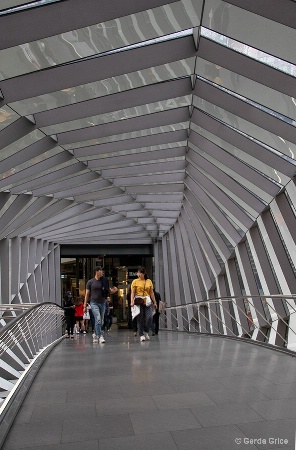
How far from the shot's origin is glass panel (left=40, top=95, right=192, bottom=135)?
10094mm

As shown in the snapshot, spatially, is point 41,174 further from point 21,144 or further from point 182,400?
point 182,400

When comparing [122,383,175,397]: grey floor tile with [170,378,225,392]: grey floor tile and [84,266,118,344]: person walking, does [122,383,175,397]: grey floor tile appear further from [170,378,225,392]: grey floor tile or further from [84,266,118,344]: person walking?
[84,266,118,344]: person walking

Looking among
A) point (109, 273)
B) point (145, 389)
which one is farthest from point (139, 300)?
point (109, 273)

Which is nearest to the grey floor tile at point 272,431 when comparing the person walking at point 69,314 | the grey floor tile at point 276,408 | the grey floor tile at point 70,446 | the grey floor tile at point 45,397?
the grey floor tile at point 276,408

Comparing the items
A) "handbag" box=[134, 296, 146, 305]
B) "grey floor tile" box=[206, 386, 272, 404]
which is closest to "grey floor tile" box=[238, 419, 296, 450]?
"grey floor tile" box=[206, 386, 272, 404]

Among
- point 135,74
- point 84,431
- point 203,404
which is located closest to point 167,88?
point 135,74

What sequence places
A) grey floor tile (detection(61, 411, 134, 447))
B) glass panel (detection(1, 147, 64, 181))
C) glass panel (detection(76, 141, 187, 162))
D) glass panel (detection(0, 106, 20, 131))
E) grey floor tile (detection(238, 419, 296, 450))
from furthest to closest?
glass panel (detection(76, 141, 187, 162)) → glass panel (detection(1, 147, 64, 181)) → glass panel (detection(0, 106, 20, 131)) → grey floor tile (detection(61, 411, 134, 447)) → grey floor tile (detection(238, 419, 296, 450))

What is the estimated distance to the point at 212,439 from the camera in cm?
369

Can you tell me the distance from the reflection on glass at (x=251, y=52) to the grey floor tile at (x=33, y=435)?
229 inches

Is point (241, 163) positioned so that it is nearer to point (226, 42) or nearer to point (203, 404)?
point (226, 42)

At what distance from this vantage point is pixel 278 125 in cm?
906

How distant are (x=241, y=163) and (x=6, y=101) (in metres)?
5.98

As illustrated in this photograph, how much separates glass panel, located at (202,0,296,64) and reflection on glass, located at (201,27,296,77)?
0.30 meters

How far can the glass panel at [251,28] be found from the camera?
21.7ft
